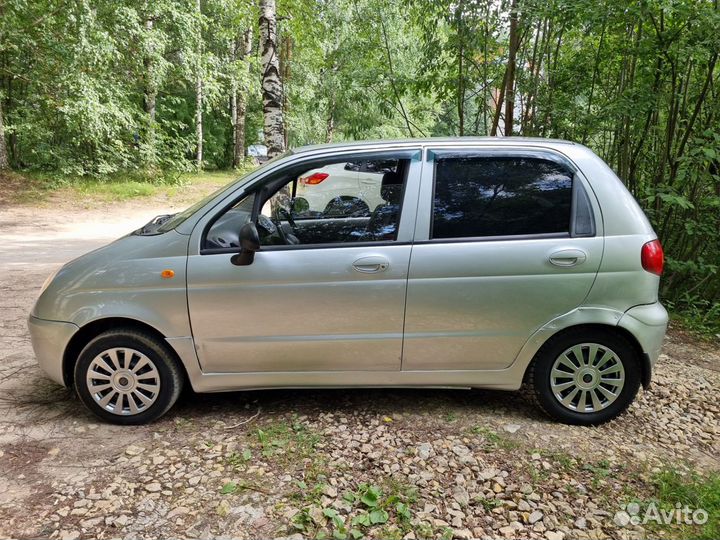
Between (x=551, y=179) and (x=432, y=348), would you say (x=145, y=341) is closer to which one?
(x=432, y=348)

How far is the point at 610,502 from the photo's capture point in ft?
8.57

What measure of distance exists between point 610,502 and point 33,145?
1737 cm

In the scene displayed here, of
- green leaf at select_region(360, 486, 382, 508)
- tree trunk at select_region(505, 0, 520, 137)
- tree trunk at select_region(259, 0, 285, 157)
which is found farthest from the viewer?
tree trunk at select_region(259, 0, 285, 157)

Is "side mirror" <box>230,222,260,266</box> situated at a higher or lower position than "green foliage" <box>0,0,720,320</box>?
lower

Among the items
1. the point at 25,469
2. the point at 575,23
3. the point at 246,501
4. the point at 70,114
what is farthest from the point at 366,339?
the point at 70,114

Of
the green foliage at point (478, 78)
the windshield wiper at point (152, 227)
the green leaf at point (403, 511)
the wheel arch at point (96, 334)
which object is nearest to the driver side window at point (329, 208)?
the windshield wiper at point (152, 227)

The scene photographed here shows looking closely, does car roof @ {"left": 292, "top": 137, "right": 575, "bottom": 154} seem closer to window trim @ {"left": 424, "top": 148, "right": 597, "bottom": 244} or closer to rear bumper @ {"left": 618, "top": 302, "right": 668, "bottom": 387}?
window trim @ {"left": 424, "top": 148, "right": 597, "bottom": 244}

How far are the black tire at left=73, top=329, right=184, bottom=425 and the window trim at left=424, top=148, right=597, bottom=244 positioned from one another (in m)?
1.78

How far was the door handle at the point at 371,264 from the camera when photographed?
10.2 feet

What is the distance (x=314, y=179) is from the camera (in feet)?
11.0

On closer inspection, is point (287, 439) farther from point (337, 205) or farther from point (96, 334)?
point (337, 205)

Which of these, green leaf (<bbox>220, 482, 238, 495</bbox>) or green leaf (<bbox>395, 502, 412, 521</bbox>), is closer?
green leaf (<bbox>395, 502, 412, 521</bbox>)

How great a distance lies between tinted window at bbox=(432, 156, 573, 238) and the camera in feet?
10.4

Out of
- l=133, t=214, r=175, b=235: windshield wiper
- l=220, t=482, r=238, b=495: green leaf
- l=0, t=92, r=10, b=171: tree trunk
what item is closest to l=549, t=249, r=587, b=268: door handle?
l=220, t=482, r=238, b=495: green leaf
